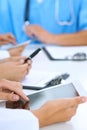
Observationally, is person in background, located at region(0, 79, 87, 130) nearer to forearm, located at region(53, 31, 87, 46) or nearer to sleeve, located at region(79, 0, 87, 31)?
forearm, located at region(53, 31, 87, 46)

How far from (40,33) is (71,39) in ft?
0.56

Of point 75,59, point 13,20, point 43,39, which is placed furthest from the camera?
point 13,20

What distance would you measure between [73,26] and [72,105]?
102cm

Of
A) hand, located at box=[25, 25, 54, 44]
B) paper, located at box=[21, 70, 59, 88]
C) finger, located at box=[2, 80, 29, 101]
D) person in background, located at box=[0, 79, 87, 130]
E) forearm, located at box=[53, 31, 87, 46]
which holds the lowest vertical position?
forearm, located at box=[53, 31, 87, 46]

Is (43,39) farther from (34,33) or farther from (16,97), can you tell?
(16,97)

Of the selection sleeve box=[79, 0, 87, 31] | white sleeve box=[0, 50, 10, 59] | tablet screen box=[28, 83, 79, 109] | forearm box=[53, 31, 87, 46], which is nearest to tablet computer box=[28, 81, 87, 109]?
tablet screen box=[28, 83, 79, 109]

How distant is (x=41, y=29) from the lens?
1.54m

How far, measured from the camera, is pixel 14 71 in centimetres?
97

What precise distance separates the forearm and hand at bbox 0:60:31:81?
0.53m

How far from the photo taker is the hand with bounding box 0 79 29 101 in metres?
0.70

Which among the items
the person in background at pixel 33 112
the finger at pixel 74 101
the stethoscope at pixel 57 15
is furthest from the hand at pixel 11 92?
the stethoscope at pixel 57 15

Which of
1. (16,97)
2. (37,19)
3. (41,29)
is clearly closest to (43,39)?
(41,29)

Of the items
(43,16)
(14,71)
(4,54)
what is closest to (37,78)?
(14,71)

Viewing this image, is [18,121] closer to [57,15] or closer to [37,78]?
[37,78]
